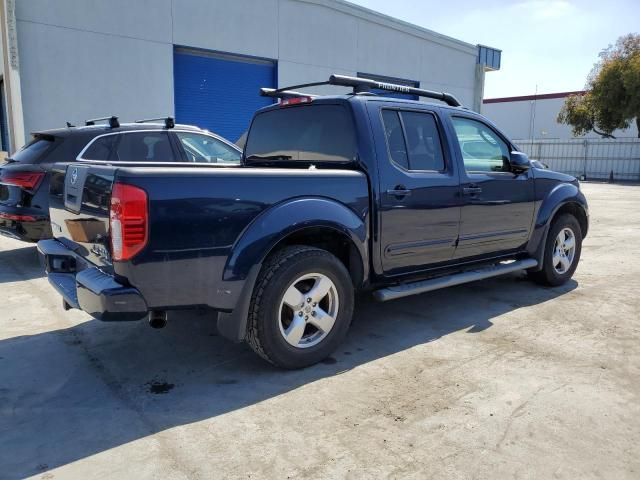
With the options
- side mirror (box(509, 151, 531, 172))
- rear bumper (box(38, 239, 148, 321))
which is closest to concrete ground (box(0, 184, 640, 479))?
rear bumper (box(38, 239, 148, 321))

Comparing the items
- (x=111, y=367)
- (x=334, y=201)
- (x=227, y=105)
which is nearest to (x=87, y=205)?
(x=111, y=367)

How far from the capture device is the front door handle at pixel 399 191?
4004mm

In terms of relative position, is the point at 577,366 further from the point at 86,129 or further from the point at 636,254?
the point at 86,129

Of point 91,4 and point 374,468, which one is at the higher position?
point 91,4

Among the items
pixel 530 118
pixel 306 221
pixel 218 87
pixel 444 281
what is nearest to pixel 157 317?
pixel 306 221

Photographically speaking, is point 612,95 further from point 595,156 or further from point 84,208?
point 84,208

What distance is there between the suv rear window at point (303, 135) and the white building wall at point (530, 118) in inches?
1661

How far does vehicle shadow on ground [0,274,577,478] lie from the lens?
9.21ft

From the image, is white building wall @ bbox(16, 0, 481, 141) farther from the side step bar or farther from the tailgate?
the side step bar

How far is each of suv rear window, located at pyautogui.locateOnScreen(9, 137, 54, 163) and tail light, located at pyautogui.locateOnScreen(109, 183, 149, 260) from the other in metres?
4.16

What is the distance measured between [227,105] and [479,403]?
13195mm

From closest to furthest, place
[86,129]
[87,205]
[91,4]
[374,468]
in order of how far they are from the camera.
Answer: [374,468], [87,205], [86,129], [91,4]

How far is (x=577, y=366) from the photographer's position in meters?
3.67

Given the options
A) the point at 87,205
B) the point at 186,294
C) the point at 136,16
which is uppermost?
the point at 136,16
